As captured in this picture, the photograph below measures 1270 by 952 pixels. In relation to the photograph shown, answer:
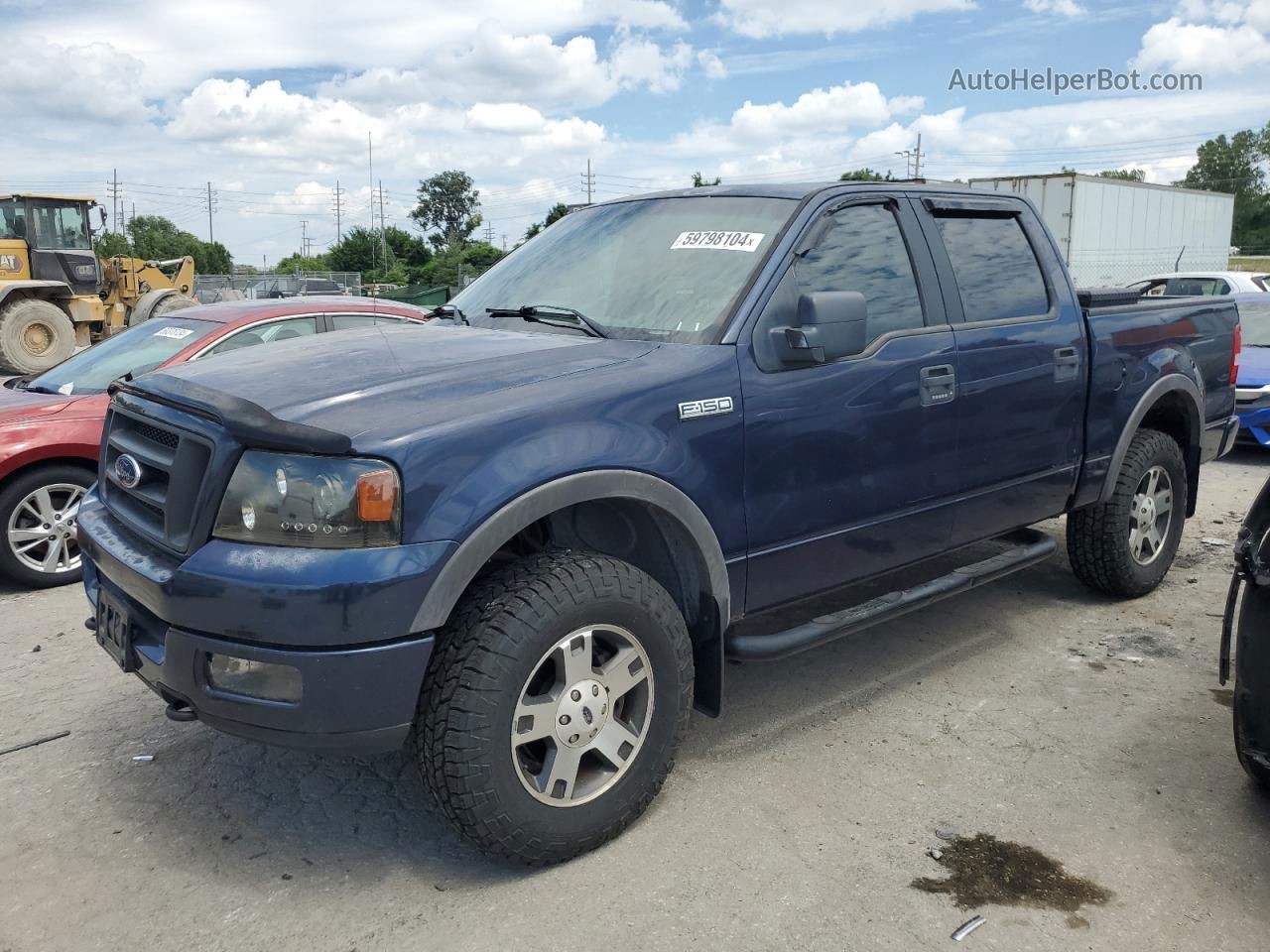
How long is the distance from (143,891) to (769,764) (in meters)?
1.96

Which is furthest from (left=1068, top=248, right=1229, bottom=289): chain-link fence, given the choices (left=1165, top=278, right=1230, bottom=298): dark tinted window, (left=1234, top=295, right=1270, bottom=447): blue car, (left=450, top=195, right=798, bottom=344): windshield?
(left=450, top=195, right=798, bottom=344): windshield

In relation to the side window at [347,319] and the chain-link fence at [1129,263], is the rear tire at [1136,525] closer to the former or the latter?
the side window at [347,319]

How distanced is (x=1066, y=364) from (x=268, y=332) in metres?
4.51

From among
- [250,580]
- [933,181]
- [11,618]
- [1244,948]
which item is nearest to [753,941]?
[1244,948]

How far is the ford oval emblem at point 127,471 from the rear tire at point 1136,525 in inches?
163

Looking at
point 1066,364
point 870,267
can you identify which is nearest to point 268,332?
point 870,267

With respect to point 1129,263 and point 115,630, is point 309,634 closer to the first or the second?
point 115,630

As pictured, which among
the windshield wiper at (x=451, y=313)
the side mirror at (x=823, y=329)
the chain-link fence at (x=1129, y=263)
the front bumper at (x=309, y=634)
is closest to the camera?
the front bumper at (x=309, y=634)

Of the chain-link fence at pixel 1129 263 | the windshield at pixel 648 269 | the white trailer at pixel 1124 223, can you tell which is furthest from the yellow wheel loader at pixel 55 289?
the chain-link fence at pixel 1129 263

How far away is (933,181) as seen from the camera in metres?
4.51

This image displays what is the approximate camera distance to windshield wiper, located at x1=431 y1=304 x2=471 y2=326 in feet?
13.5

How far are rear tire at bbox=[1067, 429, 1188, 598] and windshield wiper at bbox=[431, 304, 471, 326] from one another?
3.08 meters

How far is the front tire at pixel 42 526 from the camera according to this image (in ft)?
18.4

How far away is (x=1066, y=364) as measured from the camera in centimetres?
451
